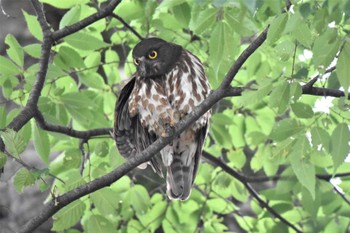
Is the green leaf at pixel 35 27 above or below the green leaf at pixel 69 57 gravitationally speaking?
above

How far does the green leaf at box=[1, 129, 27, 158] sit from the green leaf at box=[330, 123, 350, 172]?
102 centimetres

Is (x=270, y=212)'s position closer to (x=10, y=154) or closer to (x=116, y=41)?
(x=116, y=41)

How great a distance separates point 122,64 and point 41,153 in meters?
1.48

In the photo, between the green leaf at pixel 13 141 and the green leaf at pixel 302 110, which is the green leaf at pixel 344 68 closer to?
the green leaf at pixel 302 110

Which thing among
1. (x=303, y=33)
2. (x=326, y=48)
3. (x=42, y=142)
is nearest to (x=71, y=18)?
(x=42, y=142)

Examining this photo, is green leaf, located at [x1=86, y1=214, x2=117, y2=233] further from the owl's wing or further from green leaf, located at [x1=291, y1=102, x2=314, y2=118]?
green leaf, located at [x1=291, y1=102, x2=314, y2=118]

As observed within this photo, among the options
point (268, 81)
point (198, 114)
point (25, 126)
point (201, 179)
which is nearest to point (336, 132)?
point (268, 81)

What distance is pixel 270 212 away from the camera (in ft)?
13.5

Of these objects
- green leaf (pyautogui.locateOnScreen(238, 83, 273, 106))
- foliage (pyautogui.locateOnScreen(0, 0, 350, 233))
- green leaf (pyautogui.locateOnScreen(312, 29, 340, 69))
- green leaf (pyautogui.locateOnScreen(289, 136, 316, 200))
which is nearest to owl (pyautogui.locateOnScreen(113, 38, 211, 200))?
foliage (pyautogui.locateOnScreen(0, 0, 350, 233))

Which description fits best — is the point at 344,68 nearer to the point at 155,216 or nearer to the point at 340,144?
the point at 340,144

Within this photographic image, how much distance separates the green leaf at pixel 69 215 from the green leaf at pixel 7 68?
2.48ft

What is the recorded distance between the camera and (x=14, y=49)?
311cm

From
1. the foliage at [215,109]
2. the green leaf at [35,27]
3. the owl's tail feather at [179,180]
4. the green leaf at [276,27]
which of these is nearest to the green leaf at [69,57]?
the foliage at [215,109]

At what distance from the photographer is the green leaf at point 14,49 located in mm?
3090
